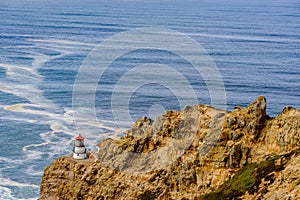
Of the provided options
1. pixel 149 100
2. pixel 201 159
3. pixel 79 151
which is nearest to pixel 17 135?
pixel 149 100

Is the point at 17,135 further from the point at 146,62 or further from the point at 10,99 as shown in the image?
the point at 146,62

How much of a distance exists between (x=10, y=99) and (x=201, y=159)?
71.2 m

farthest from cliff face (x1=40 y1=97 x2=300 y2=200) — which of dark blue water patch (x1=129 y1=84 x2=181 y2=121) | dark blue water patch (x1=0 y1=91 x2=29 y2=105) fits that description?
dark blue water patch (x1=0 y1=91 x2=29 y2=105)

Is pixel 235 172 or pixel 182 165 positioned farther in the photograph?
pixel 182 165

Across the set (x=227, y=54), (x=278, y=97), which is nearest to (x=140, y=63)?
(x=227, y=54)

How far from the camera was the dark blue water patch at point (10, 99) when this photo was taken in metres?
108

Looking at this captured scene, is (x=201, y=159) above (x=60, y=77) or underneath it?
underneath

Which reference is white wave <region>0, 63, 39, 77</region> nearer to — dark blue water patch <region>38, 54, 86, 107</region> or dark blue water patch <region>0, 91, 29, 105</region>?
dark blue water patch <region>38, 54, 86, 107</region>

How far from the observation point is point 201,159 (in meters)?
44.8

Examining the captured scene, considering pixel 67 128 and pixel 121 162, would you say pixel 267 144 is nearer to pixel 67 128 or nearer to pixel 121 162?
pixel 121 162

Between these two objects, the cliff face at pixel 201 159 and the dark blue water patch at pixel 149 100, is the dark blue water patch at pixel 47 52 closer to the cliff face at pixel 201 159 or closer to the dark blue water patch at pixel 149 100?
the dark blue water patch at pixel 149 100

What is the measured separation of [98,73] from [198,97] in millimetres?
29535

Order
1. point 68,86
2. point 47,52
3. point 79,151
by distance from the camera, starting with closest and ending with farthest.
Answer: point 79,151 → point 68,86 → point 47,52

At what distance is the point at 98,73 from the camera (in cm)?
13200
